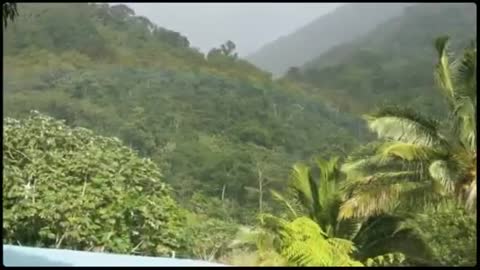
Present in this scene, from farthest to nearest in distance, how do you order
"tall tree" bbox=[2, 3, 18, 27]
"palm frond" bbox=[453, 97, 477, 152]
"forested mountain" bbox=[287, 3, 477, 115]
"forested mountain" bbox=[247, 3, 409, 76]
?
"forested mountain" bbox=[247, 3, 409, 76] → "forested mountain" bbox=[287, 3, 477, 115] → "palm frond" bbox=[453, 97, 477, 152] → "tall tree" bbox=[2, 3, 18, 27]

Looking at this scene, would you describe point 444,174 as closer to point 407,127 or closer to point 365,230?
point 407,127

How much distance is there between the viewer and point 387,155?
29.8 ft

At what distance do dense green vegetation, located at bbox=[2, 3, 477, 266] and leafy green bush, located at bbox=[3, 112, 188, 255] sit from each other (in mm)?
25

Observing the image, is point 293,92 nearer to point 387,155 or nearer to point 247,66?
point 247,66

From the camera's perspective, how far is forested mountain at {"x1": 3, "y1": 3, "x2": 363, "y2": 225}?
21672 mm

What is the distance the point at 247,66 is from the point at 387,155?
22.7 meters

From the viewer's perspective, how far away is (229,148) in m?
22.3

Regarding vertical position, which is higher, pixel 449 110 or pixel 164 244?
pixel 449 110

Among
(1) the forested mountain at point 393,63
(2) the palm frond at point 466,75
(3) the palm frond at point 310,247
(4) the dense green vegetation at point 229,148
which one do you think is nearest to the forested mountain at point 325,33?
(1) the forested mountain at point 393,63

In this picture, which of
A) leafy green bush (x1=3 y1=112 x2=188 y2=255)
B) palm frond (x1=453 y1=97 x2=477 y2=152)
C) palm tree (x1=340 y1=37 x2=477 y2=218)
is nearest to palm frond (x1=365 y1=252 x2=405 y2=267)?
palm tree (x1=340 y1=37 x2=477 y2=218)

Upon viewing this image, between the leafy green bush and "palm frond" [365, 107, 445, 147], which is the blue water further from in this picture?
the leafy green bush

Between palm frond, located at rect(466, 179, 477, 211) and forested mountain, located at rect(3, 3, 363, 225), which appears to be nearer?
palm frond, located at rect(466, 179, 477, 211)

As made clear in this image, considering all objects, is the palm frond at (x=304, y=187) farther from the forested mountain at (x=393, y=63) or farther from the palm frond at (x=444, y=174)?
the forested mountain at (x=393, y=63)

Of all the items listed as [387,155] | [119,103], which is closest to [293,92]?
[119,103]
